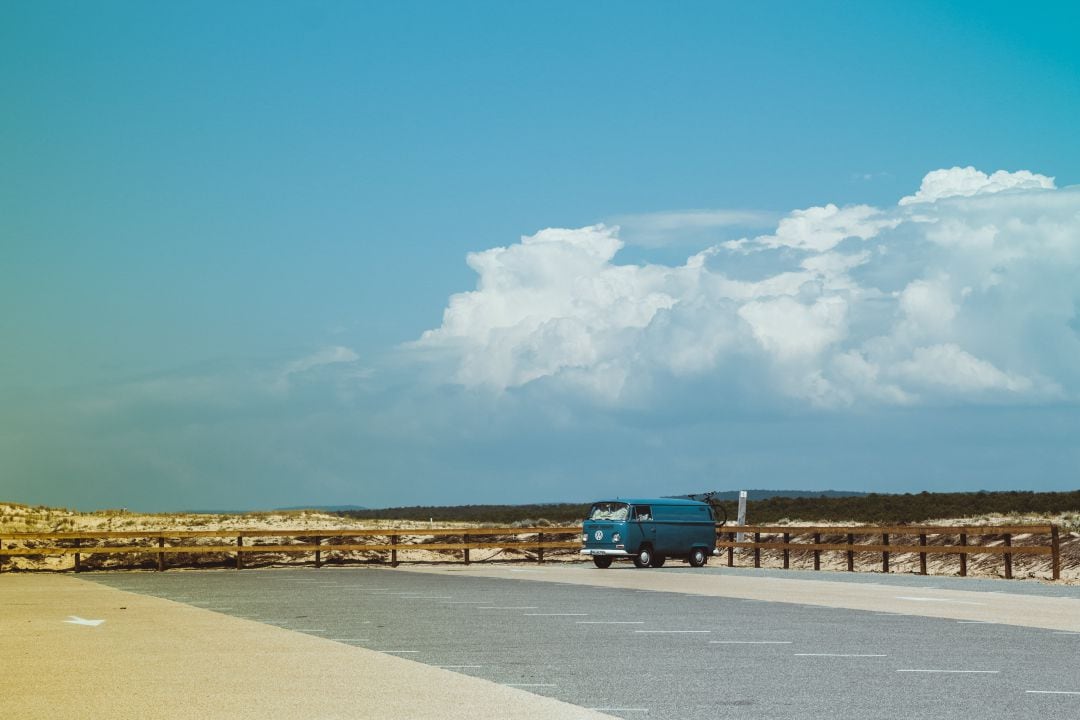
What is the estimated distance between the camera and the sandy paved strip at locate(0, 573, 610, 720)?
10609 millimetres

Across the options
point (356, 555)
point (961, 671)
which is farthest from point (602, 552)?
point (961, 671)

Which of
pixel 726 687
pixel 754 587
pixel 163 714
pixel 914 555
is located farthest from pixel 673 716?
pixel 914 555

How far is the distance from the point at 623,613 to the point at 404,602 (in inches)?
185

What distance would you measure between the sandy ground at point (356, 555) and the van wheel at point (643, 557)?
23.6ft

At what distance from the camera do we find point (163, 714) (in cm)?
1049

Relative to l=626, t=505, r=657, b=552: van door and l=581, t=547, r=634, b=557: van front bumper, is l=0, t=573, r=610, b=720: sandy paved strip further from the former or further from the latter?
l=626, t=505, r=657, b=552: van door

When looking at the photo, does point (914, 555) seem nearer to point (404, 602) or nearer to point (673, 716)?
point (404, 602)

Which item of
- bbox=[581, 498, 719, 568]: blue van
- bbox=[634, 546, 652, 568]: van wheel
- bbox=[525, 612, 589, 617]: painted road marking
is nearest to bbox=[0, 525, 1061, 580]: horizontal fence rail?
bbox=[581, 498, 719, 568]: blue van

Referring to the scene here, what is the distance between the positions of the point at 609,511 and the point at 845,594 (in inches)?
526

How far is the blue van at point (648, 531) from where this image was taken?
3816 centimetres

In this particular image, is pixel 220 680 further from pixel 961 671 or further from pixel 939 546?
pixel 939 546

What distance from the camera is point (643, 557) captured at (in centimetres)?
3847

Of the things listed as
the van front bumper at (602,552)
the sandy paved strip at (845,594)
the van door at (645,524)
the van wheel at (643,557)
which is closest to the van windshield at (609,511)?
the van door at (645,524)

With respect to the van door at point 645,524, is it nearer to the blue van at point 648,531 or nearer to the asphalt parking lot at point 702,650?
the blue van at point 648,531
